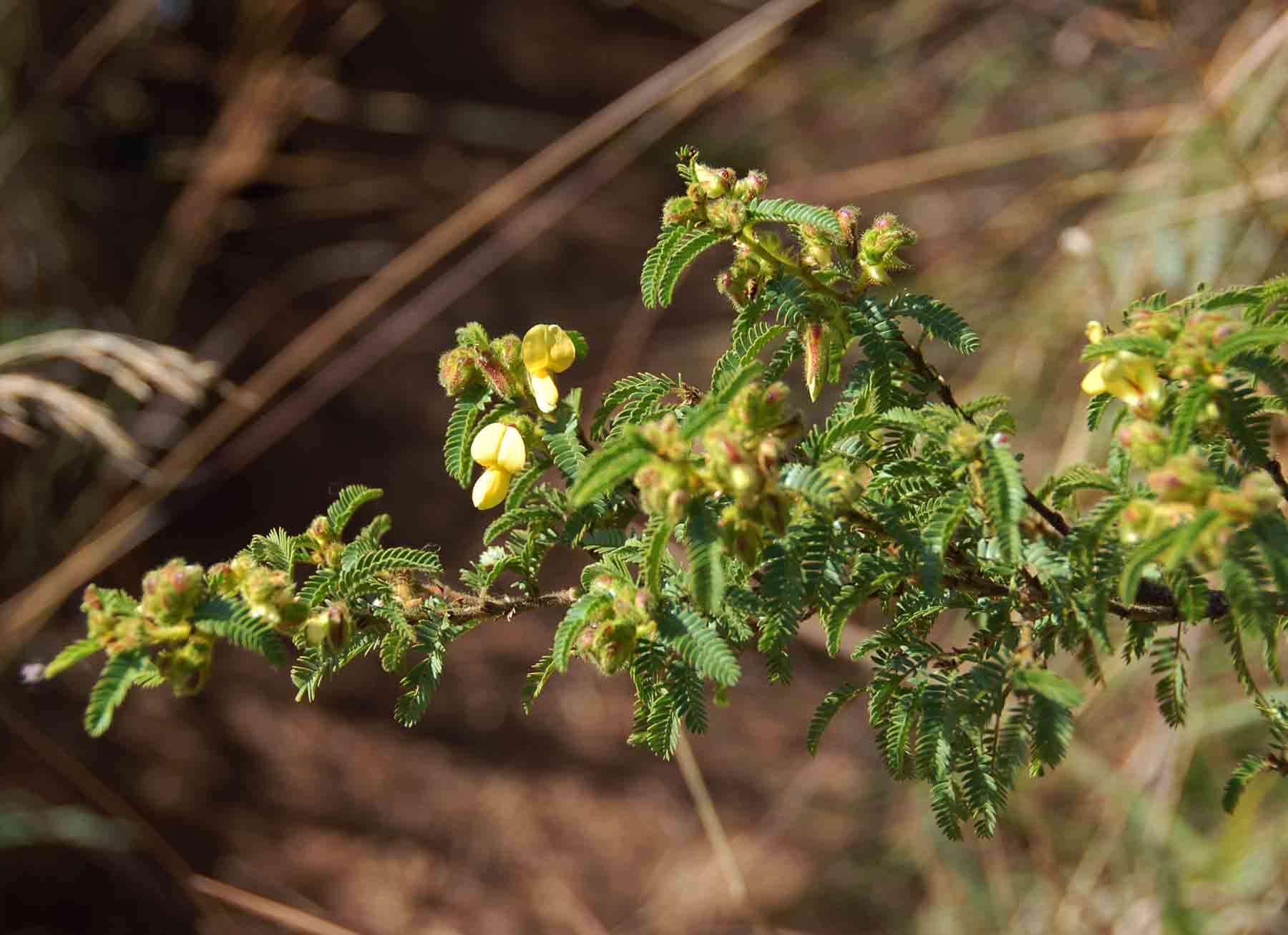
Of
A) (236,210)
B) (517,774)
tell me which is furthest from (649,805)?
(236,210)

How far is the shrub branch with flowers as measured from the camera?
24.8 inches

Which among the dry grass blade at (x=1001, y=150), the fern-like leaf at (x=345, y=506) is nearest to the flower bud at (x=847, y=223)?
the fern-like leaf at (x=345, y=506)

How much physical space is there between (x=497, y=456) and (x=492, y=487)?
0.03 meters

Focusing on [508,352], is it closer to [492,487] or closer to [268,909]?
[492,487]

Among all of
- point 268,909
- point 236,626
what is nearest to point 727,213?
point 236,626

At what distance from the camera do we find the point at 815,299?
755mm

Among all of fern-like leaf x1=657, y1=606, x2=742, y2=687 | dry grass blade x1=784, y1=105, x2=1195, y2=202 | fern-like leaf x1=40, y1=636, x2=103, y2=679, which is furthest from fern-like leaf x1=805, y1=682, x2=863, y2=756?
dry grass blade x1=784, y1=105, x2=1195, y2=202

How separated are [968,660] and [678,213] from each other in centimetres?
36

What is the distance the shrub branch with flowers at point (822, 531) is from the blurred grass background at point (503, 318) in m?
1.27

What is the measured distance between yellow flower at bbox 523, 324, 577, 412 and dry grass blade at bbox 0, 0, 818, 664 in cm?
145

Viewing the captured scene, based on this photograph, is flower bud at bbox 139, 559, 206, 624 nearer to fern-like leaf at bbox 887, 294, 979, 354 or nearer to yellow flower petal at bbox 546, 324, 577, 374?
yellow flower petal at bbox 546, 324, 577, 374

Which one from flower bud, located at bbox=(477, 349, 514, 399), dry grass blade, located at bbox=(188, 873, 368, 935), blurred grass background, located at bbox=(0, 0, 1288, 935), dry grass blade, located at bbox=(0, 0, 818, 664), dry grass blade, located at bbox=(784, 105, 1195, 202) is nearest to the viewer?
flower bud, located at bbox=(477, 349, 514, 399)

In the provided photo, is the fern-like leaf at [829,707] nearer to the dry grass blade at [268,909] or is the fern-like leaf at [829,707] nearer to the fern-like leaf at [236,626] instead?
the fern-like leaf at [236,626]

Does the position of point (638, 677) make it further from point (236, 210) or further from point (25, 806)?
point (236, 210)
